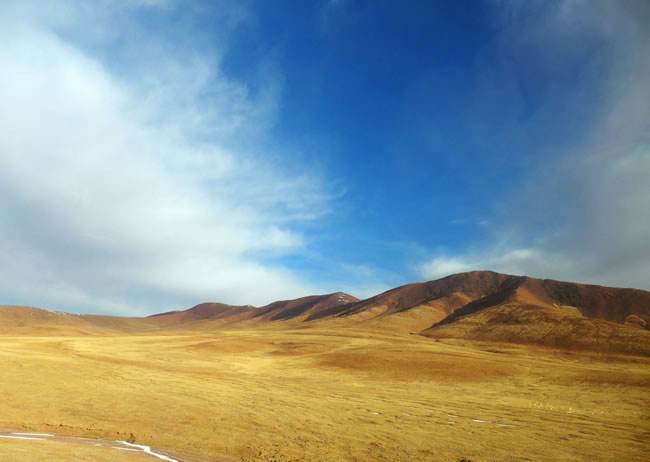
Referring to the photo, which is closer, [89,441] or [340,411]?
[89,441]

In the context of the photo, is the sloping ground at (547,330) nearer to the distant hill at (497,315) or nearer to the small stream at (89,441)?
the distant hill at (497,315)

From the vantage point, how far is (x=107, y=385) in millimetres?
26312

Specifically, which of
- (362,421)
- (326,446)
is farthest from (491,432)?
(326,446)

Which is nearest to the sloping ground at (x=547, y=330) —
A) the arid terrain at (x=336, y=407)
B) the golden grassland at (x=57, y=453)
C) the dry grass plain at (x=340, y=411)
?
the arid terrain at (x=336, y=407)

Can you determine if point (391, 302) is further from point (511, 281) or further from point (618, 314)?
point (618, 314)

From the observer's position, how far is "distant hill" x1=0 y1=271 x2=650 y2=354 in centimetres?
7356

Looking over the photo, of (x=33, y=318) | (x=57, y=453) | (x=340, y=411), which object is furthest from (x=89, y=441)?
(x=33, y=318)

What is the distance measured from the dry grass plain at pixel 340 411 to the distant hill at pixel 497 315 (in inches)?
1428

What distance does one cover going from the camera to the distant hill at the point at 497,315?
73.6 m

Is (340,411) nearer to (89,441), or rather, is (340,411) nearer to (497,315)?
(89,441)

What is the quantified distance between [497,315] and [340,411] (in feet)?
277

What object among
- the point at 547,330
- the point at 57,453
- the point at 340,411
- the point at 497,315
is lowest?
the point at 340,411

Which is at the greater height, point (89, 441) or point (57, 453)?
point (57, 453)

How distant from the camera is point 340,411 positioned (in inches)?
908
